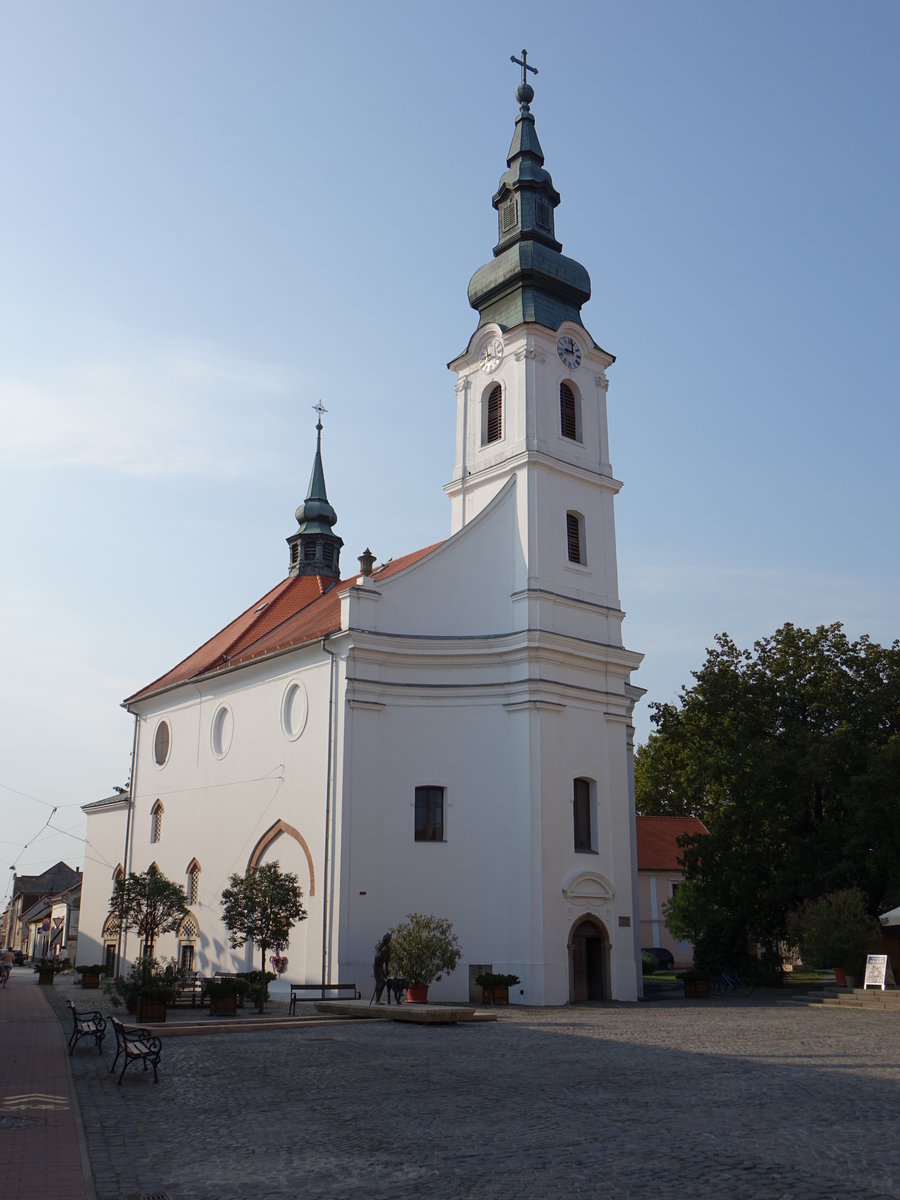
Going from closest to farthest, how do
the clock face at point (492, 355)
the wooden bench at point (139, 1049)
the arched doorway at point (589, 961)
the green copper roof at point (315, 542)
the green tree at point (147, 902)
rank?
1. the wooden bench at point (139, 1049)
2. the arched doorway at point (589, 961)
3. the green tree at point (147, 902)
4. the clock face at point (492, 355)
5. the green copper roof at point (315, 542)

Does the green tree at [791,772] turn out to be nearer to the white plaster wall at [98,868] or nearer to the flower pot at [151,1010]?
the flower pot at [151,1010]

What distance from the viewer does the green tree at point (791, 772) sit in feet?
103

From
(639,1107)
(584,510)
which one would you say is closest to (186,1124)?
(639,1107)

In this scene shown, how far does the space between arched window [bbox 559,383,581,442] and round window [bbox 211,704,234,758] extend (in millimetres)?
13636

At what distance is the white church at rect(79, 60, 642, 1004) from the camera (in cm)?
2786

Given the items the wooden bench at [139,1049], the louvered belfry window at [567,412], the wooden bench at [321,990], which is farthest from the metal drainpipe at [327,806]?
the wooden bench at [139,1049]

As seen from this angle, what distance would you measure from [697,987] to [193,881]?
16.1 meters

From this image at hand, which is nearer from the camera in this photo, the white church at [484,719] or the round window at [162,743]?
the white church at [484,719]

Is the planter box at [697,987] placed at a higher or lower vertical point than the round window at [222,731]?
lower

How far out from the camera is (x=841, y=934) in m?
28.1

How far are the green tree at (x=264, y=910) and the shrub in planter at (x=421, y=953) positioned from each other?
302cm

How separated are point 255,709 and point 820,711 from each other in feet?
56.0

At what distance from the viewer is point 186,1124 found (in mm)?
10477

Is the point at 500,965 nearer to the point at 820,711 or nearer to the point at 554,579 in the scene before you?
the point at 554,579
